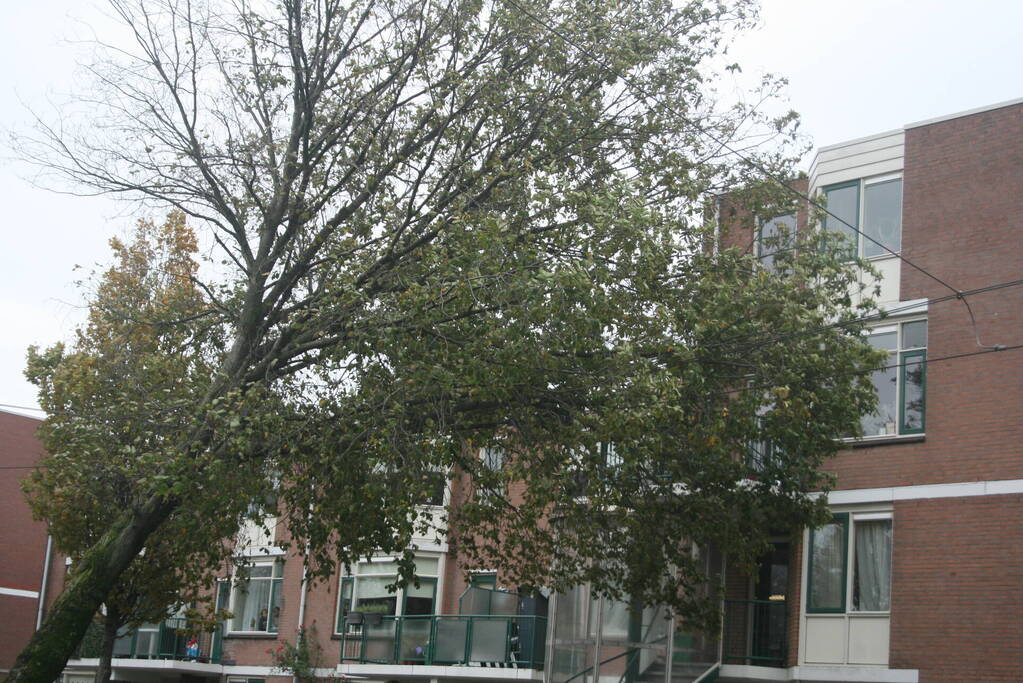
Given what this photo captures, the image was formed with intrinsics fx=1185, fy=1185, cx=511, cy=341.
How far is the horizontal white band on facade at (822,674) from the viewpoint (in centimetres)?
1816

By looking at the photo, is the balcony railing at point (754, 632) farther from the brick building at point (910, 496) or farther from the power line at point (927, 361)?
the power line at point (927, 361)

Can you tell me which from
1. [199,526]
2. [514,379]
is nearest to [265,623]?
[199,526]

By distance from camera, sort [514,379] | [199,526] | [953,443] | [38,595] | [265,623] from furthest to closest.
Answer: [38,595], [265,623], [953,443], [199,526], [514,379]

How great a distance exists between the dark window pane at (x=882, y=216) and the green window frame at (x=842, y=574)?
472 centimetres

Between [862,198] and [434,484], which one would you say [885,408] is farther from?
[434,484]

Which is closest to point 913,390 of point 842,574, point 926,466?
point 926,466

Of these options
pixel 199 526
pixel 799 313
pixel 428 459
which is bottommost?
pixel 199 526

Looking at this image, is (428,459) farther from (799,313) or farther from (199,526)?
(799,313)

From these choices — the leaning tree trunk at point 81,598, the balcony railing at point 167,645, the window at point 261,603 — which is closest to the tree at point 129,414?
the leaning tree trunk at point 81,598

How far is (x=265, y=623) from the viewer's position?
32.5 metres

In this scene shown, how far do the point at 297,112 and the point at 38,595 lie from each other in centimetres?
3159

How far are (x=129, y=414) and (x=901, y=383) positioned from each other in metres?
12.2

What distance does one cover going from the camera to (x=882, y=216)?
829 inches

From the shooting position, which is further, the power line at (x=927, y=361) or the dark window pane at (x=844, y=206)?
the dark window pane at (x=844, y=206)
